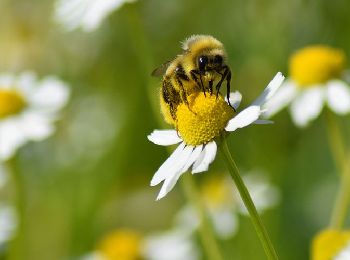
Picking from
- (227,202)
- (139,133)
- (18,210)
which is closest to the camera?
(18,210)

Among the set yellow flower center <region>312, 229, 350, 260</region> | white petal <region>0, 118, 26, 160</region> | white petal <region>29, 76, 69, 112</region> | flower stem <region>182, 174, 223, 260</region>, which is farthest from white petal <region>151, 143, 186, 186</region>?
white petal <region>29, 76, 69, 112</region>

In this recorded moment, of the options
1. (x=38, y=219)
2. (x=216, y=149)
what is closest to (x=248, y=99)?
(x=38, y=219)

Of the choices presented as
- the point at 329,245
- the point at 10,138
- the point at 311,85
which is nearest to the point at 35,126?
the point at 10,138

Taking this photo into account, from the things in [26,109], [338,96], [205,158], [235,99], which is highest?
[26,109]

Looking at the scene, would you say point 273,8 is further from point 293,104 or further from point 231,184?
point 293,104

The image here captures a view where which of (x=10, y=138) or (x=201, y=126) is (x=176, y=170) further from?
(x=10, y=138)

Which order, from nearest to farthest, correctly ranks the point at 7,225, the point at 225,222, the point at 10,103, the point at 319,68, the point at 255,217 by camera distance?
the point at 255,217 < the point at 319,68 < the point at 10,103 < the point at 7,225 < the point at 225,222

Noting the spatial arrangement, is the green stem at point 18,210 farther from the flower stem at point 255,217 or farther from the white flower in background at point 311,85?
the flower stem at point 255,217
